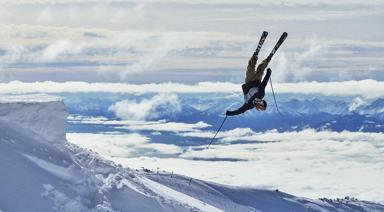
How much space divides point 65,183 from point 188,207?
2051cm

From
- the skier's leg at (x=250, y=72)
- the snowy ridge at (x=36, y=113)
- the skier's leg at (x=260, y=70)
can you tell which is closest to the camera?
the skier's leg at (x=250, y=72)

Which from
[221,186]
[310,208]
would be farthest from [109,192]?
[310,208]

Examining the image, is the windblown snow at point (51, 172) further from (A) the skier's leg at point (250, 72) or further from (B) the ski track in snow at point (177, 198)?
(A) the skier's leg at point (250, 72)

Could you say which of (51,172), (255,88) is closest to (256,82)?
(255,88)

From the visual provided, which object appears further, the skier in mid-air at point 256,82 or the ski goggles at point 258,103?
the ski goggles at point 258,103

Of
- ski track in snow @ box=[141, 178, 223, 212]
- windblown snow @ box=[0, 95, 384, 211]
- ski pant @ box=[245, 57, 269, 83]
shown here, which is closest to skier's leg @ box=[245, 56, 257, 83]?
ski pant @ box=[245, 57, 269, 83]

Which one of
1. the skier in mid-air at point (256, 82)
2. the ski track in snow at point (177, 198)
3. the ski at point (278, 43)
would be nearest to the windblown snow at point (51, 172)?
the ski track in snow at point (177, 198)

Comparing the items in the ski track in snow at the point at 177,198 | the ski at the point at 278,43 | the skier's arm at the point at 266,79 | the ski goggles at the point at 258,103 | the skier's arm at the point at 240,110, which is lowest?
the ski track in snow at the point at 177,198

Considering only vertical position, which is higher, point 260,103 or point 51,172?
point 260,103

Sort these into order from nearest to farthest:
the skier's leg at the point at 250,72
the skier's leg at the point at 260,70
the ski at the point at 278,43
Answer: the ski at the point at 278,43 < the skier's leg at the point at 250,72 < the skier's leg at the point at 260,70

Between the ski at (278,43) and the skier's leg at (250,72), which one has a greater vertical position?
the ski at (278,43)

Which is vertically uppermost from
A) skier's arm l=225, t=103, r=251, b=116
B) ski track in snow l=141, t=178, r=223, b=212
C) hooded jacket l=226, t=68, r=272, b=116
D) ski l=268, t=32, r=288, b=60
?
ski l=268, t=32, r=288, b=60

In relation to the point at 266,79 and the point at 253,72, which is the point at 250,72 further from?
the point at 266,79

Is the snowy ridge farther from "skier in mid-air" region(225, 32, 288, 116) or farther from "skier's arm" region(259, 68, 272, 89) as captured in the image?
"skier's arm" region(259, 68, 272, 89)
